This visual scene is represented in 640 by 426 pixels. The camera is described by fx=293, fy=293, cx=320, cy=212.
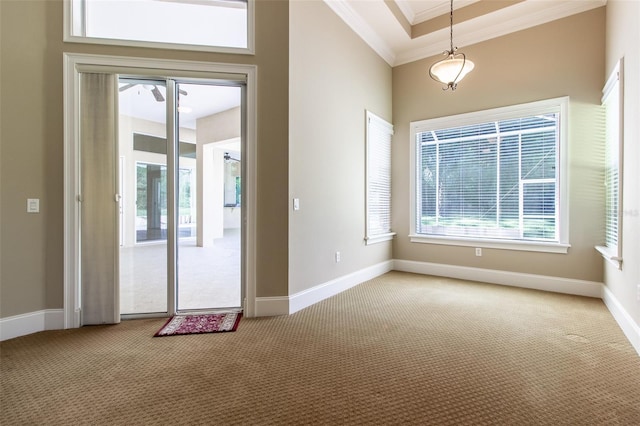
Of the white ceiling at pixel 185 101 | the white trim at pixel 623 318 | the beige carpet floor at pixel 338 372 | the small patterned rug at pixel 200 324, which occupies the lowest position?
the beige carpet floor at pixel 338 372

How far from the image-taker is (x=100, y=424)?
1530 mm

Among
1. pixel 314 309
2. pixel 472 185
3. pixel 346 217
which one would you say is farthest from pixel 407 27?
pixel 314 309

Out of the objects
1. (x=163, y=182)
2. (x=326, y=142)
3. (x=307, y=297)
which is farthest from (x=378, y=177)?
(x=163, y=182)

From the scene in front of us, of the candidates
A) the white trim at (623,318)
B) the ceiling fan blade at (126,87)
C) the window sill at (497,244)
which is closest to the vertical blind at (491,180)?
the window sill at (497,244)

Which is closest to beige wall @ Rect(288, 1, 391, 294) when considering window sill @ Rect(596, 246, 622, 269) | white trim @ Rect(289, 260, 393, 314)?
white trim @ Rect(289, 260, 393, 314)

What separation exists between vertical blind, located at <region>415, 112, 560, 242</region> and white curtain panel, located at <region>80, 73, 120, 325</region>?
14.2 feet

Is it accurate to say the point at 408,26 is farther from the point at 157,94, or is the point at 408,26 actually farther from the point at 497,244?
the point at 157,94

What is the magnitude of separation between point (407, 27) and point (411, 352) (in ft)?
15.0

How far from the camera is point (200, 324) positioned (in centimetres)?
284

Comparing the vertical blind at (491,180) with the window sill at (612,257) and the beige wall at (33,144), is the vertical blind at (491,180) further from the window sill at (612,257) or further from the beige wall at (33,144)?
the beige wall at (33,144)

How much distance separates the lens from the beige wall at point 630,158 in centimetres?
247

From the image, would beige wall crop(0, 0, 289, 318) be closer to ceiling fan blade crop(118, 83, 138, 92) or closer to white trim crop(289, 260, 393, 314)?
ceiling fan blade crop(118, 83, 138, 92)

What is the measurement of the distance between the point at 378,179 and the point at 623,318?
10.7 feet

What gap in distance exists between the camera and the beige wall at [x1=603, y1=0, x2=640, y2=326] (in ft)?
8.10
